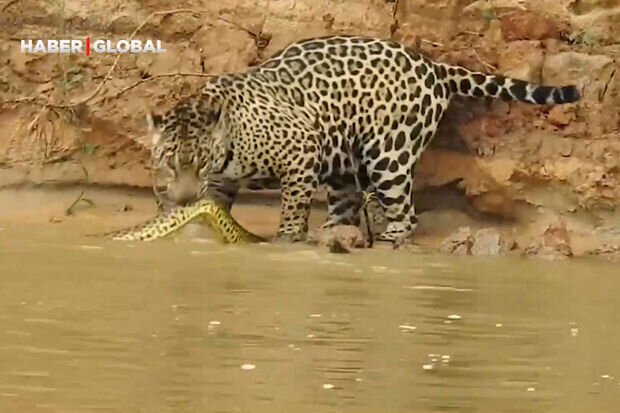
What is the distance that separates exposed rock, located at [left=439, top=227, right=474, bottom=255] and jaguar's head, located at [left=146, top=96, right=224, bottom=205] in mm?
1151

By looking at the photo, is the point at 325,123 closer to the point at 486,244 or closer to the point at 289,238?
the point at 289,238

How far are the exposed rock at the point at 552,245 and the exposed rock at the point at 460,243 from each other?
0.26m

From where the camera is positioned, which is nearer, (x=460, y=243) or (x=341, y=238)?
(x=341, y=238)

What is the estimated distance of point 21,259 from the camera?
519 centimetres

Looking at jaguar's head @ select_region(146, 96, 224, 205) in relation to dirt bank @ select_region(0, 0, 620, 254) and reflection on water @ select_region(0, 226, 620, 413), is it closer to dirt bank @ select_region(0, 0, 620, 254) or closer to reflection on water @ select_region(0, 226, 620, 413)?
dirt bank @ select_region(0, 0, 620, 254)

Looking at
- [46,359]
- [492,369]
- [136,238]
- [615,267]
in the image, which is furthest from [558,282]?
[46,359]

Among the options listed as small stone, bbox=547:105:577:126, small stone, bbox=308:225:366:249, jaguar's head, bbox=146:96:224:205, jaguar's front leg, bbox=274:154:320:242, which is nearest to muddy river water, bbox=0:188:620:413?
small stone, bbox=308:225:366:249

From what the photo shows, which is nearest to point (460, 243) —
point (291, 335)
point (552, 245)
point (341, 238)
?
point (552, 245)

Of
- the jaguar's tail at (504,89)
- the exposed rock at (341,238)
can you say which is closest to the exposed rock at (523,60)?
the jaguar's tail at (504,89)

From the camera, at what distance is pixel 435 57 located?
307 inches

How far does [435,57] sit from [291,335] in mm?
4437

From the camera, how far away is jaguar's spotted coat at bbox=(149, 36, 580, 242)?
6867 mm

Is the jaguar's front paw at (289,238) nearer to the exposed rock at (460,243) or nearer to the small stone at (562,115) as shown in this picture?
the exposed rock at (460,243)

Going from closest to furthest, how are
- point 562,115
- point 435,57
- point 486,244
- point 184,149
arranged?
point 486,244 → point 184,149 → point 562,115 → point 435,57
